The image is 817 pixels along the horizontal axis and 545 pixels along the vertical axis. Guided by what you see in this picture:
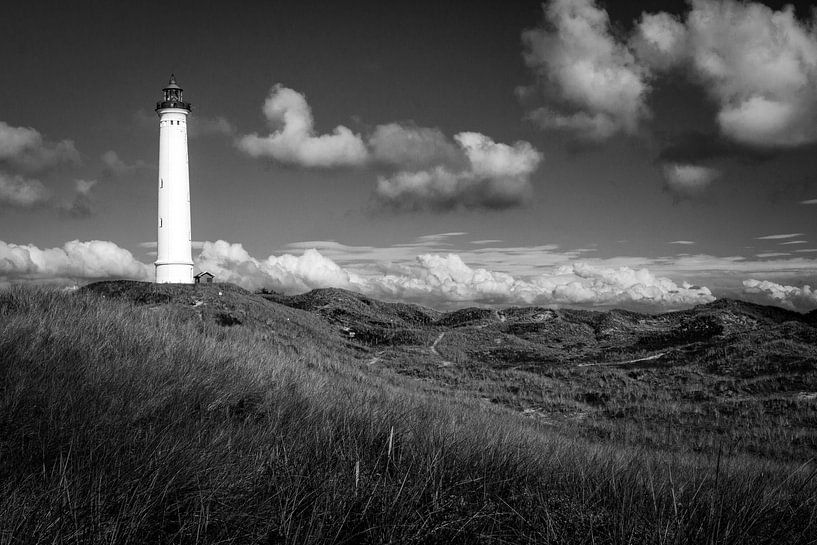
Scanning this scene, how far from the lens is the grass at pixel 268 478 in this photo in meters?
2.95

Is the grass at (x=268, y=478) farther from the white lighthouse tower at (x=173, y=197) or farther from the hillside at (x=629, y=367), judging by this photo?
the white lighthouse tower at (x=173, y=197)

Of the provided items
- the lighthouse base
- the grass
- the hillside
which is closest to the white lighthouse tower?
the lighthouse base

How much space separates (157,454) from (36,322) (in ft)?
12.4

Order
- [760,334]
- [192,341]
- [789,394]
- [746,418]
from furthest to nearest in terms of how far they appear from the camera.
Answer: [760,334], [789,394], [746,418], [192,341]

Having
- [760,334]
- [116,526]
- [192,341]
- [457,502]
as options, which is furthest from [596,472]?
[760,334]

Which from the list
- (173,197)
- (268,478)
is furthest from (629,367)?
(173,197)

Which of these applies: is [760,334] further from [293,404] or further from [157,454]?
[157,454]

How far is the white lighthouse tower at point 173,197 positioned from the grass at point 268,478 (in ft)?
126

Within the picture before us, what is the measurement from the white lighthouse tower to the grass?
38397 mm

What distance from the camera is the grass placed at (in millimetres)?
2951

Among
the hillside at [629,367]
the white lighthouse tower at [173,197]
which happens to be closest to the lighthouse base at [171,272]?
the white lighthouse tower at [173,197]

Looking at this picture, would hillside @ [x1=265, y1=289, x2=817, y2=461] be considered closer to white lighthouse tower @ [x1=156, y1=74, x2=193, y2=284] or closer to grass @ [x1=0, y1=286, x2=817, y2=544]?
grass @ [x1=0, y1=286, x2=817, y2=544]

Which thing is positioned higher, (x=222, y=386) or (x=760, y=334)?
(x=222, y=386)

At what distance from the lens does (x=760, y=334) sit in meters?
29.1
